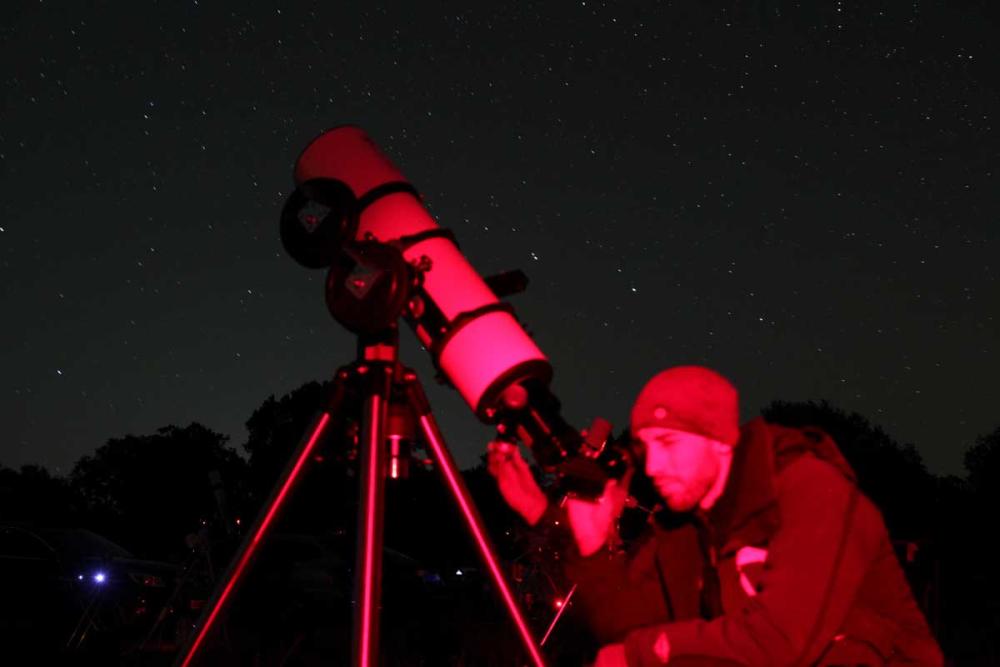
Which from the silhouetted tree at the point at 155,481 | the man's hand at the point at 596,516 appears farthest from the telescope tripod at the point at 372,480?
the silhouetted tree at the point at 155,481

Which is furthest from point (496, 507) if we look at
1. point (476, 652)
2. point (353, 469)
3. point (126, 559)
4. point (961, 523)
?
point (353, 469)

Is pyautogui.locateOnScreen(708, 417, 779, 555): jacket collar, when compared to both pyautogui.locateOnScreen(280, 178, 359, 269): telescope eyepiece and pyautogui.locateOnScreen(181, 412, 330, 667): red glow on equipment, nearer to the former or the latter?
pyautogui.locateOnScreen(181, 412, 330, 667): red glow on equipment

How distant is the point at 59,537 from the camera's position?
517 inches

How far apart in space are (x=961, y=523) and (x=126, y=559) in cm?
3430

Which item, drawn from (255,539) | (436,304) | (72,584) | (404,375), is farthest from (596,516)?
(72,584)

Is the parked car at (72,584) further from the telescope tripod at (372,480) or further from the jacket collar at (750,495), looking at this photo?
the jacket collar at (750,495)

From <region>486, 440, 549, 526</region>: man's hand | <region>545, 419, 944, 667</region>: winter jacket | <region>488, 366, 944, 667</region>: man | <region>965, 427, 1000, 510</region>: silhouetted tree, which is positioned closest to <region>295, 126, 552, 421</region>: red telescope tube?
<region>486, 440, 549, 526</region>: man's hand

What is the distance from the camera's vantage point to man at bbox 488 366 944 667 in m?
2.20

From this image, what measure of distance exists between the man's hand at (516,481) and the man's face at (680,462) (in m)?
0.55

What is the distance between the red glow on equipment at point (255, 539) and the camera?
284 centimetres

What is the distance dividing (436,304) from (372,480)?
2.16 feet

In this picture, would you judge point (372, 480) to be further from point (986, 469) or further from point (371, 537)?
point (986, 469)

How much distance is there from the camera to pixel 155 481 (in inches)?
2505

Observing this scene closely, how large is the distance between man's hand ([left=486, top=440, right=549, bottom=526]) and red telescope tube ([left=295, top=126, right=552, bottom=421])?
0.15m
